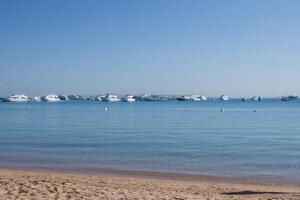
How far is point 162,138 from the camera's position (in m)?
38.0

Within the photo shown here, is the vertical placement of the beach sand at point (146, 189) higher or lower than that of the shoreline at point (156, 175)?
higher

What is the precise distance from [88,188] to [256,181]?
7921mm

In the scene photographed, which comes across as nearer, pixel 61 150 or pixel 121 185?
pixel 121 185

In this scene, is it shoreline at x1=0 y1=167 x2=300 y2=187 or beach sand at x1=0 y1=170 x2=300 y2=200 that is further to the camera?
shoreline at x1=0 y1=167 x2=300 y2=187

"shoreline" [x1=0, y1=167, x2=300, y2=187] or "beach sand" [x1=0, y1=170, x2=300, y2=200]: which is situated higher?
"beach sand" [x1=0, y1=170, x2=300, y2=200]

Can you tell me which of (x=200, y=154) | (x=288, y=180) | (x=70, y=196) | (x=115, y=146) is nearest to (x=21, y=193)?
(x=70, y=196)

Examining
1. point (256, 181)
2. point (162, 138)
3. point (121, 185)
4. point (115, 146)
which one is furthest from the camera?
point (162, 138)

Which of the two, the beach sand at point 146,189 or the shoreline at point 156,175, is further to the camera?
the shoreline at point 156,175

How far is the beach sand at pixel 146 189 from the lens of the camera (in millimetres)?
13719

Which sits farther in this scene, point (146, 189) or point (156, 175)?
point (156, 175)

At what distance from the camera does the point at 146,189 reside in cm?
1573

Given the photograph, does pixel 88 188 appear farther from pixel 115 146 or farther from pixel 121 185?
pixel 115 146

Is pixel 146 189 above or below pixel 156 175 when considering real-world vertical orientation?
above

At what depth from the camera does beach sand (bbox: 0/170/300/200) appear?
13.7 m
